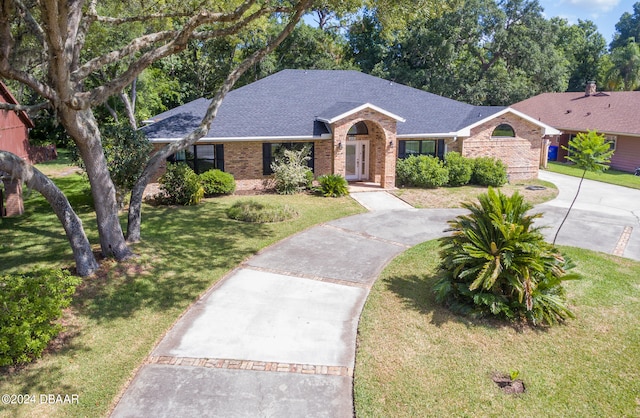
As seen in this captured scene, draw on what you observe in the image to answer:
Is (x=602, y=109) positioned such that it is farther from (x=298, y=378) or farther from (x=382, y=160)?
(x=298, y=378)

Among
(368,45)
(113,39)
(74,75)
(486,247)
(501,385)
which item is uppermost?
(368,45)

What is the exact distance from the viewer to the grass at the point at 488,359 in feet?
21.5

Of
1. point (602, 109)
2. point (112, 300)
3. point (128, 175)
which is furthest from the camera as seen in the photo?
point (602, 109)

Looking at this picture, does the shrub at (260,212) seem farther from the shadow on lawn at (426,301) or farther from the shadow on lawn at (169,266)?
the shadow on lawn at (426,301)

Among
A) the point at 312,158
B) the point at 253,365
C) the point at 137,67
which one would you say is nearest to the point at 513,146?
the point at 312,158

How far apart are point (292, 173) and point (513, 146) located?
11931 mm

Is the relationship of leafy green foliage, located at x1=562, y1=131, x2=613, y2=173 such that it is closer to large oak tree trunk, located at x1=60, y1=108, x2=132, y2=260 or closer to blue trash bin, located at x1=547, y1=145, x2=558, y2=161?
large oak tree trunk, located at x1=60, y1=108, x2=132, y2=260

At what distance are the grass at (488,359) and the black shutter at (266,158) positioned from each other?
12.2 metres

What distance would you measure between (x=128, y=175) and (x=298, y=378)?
463 inches

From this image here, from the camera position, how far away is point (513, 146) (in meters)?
24.3

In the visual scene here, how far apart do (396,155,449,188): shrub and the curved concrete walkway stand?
728cm

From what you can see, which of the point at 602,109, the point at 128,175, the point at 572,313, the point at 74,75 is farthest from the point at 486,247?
the point at 602,109

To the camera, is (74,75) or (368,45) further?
(368,45)

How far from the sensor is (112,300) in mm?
9625
